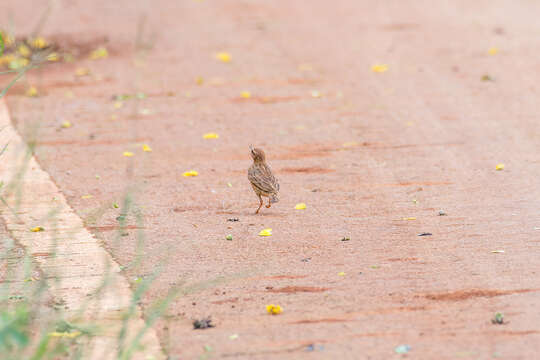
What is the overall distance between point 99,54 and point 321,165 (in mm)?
5717

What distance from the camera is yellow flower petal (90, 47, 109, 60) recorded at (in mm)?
13469

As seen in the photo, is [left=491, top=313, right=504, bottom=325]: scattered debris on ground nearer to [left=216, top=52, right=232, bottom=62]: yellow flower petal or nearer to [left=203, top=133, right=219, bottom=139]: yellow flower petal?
[left=203, top=133, right=219, bottom=139]: yellow flower petal

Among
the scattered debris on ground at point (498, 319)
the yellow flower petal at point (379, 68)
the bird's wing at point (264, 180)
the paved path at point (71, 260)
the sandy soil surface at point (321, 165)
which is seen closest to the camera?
the paved path at point (71, 260)

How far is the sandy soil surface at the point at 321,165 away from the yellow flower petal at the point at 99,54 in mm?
107

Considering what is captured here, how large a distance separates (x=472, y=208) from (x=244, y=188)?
1909 mm

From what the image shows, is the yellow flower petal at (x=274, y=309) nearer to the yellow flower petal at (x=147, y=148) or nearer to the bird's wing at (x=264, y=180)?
the bird's wing at (x=264, y=180)

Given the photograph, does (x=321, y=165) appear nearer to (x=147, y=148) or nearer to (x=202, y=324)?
(x=147, y=148)

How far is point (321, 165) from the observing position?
878 cm

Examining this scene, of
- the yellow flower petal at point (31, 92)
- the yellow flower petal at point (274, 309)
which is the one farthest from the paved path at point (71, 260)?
the yellow flower petal at point (31, 92)

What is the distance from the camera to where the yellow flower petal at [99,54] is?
13.5 m

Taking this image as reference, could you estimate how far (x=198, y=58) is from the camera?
13.3 metres

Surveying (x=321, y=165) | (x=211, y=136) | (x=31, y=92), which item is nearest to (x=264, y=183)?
(x=321, y=165)

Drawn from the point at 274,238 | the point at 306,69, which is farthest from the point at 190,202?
the point at 306,69

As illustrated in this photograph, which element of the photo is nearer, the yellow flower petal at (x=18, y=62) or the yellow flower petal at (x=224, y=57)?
the yellow flower petal at (x=18, y=62)
